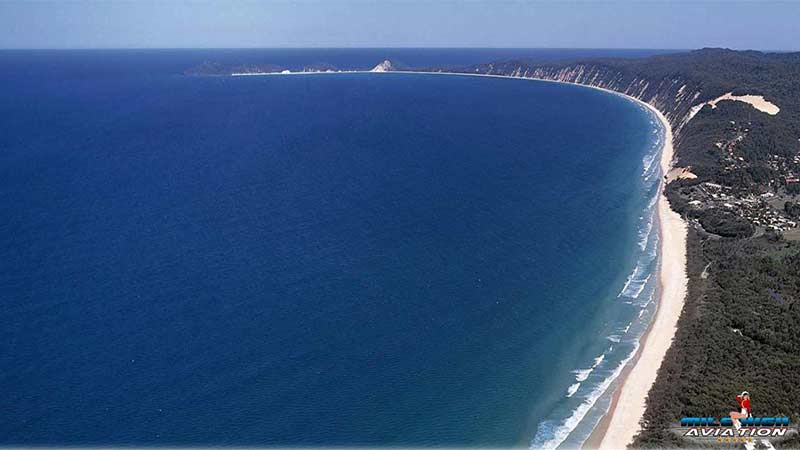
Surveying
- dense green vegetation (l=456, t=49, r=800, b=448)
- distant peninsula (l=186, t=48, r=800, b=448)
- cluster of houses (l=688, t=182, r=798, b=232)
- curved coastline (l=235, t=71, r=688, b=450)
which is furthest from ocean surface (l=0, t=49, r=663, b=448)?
cluster of houses (l=688, t=182, r=798, b=232)

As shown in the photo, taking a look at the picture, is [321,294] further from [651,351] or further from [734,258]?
[734,258]

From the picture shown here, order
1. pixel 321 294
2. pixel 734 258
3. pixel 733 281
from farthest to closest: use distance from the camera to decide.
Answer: pixel 734 258, pixel 321 294, pixel 733 281

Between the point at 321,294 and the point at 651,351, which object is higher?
the point at 321,294

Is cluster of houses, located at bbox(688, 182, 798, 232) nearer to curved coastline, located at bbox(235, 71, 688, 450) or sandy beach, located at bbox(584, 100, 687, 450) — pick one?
curved coastline, located at bbox(235, 71, 688, 450)

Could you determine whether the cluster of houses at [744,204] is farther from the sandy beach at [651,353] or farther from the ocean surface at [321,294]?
the sandy beach at [651,353]

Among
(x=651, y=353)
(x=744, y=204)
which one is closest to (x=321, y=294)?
(x=651, y=353)

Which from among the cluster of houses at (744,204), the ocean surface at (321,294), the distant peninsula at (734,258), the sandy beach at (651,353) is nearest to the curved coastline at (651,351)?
the sandy beach at (651,353)
